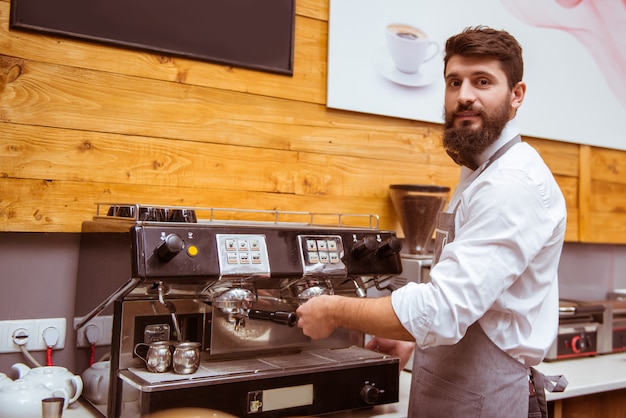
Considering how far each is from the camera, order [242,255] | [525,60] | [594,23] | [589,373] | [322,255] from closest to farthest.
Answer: [242,255] < [322,255] < [589,373] < [525,60] < [594,23]

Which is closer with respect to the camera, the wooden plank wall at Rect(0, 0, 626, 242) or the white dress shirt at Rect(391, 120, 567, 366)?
the white dress shirt at Rect(391, 120, 567, 366)

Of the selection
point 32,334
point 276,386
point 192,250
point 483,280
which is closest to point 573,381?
point 483,280

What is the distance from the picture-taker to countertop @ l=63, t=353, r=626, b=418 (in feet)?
4.34

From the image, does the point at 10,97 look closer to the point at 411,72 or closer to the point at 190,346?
the point at 190,346

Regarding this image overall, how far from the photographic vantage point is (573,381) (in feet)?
5.56

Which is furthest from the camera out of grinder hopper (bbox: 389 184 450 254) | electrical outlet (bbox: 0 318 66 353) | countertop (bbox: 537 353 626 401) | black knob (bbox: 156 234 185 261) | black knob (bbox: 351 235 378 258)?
grinder hopper (bbox: 389 184 450 254)

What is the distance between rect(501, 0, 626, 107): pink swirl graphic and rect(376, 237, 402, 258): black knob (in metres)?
1.34

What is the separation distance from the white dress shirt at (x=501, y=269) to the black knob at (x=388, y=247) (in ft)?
0.47

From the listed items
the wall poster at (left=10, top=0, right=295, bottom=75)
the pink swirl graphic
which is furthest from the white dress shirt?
the pink swirl graphic

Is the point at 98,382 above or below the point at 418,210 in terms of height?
below

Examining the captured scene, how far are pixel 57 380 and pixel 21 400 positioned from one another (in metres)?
0.15

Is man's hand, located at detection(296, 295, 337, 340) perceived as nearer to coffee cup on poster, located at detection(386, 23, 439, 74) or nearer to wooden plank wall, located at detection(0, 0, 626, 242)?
wooden plank wall, located at detection(0, 0, 626, 242)

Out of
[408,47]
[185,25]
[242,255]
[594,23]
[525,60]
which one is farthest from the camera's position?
[594,23]

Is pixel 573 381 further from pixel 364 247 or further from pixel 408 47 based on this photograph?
pixel 408 47
